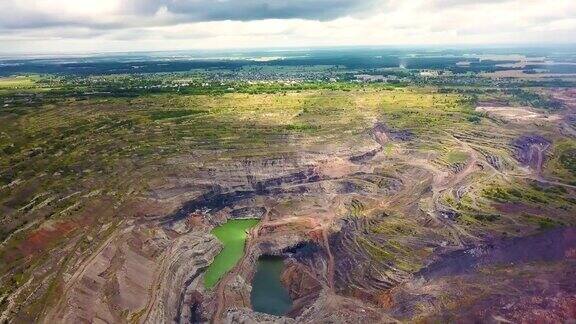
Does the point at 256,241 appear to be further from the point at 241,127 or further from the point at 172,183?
the point at 241,127

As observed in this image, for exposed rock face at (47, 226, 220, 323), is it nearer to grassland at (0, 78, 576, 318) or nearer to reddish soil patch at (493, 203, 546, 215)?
grassland at (0, 78, 576, 318)

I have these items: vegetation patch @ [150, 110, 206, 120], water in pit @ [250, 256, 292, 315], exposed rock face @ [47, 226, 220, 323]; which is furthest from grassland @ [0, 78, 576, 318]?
water in pit @ [250, 256, 292, 315]

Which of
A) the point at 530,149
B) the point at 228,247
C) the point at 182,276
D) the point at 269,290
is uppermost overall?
the point at 530,149

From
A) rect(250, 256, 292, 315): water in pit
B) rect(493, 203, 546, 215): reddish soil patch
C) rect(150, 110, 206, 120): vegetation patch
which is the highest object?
rect(150, 110, 206, 120): vegetation patch

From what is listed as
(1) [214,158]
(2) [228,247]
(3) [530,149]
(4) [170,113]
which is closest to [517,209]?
(3) [530,149]

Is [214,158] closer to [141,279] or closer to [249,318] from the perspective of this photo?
[141,279]

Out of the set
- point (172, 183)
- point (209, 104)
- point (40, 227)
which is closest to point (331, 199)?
point (172, 183)
